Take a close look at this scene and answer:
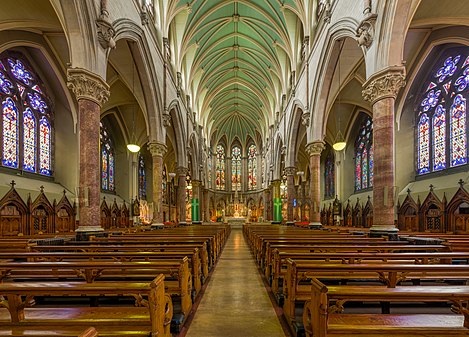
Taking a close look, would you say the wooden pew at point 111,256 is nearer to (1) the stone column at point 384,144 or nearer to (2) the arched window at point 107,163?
(1) the stone column at point 384,144

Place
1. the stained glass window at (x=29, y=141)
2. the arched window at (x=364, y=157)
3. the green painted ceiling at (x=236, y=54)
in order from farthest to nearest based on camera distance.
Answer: the arched window at (x=364, y=157) → the green painted ceiling at (x=236, y=54) → the stained glass window at (x=29, y=141)

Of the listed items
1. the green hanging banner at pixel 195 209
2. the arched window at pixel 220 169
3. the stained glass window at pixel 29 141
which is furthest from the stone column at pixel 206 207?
the stained glass window at pixel 29 141

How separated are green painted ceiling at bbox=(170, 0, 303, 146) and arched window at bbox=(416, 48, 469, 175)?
29.2 ft

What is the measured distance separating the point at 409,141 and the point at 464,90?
394 centimetres

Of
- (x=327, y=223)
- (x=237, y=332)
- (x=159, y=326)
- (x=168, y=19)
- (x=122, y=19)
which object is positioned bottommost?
(x=327, y=223)

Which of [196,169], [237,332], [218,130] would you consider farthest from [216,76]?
[237,332]

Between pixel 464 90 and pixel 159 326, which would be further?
pixel 464 90

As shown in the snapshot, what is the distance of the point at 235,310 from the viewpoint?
186 inches

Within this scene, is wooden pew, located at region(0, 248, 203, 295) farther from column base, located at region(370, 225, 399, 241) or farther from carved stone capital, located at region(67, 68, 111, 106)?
column base, located at region(370, 225, 399, 241)

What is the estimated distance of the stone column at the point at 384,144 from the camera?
8.72 m

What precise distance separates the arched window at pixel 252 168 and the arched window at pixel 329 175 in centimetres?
1793

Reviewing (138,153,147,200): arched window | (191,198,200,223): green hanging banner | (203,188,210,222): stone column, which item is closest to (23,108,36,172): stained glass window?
(138,153,147,200): arched window

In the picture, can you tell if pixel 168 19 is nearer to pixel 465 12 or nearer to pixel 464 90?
pixel 465 12

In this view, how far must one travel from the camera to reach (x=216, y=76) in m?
31.9
